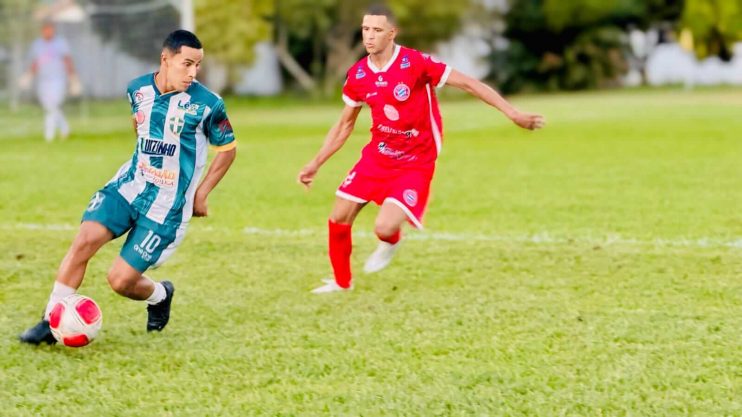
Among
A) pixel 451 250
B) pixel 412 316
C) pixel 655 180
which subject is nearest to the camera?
pixel 412 316

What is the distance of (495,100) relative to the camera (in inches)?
263

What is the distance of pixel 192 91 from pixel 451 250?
10.5 feet

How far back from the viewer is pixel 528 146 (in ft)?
60.0

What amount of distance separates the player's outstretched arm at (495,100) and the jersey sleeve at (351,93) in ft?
1.80

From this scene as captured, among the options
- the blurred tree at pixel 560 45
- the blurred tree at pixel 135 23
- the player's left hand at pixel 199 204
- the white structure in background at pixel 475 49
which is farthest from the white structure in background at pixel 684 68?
the player's left hand at pixel 199 204

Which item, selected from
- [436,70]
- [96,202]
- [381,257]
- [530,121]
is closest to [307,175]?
[381,257]

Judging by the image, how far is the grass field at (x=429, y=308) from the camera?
472 centimetres

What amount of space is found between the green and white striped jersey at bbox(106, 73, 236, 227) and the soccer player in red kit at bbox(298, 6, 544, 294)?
1287 mm

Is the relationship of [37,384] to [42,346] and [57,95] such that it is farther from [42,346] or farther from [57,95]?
[57,95]

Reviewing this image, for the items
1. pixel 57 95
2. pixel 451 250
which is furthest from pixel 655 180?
pixel 57 95

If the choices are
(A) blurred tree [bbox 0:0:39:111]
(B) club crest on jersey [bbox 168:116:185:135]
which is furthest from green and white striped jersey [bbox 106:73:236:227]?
(A) blurred tree [bbox 0:0:39:111]

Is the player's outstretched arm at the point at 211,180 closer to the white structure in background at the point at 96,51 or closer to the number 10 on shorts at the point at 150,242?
the number 10 on shorts at the point at 150,242

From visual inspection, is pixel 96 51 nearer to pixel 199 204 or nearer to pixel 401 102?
pixel 401 102

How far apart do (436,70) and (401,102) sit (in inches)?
11.1
